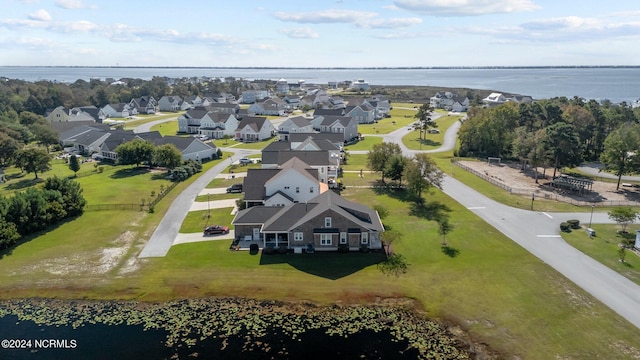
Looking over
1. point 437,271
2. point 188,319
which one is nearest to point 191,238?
point 188,319

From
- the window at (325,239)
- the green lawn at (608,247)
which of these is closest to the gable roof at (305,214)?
the window at (325,239)

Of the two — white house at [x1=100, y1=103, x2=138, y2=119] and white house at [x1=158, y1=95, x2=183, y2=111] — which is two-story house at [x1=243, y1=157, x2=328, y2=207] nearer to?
white house at [x1=100, y1=103, x2=138, y2=119]

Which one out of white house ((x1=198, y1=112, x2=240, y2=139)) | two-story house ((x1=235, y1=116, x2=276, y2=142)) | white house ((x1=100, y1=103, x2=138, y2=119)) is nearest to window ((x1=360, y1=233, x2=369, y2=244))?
two-story house ((x1=235, y1=116, x2=276, y2=142))

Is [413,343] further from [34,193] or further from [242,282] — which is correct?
[34,193]

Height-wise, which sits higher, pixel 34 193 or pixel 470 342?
pixel 34 193

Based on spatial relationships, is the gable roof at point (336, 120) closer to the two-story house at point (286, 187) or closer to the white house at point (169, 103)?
the two-story house at point (286, 187)

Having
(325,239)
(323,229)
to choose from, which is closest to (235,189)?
(323,229)
